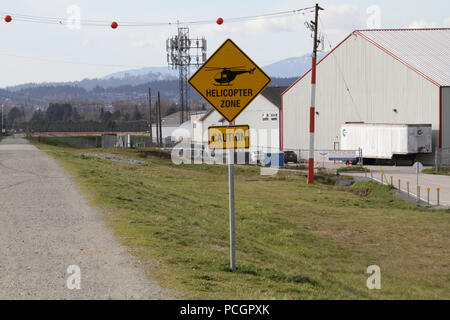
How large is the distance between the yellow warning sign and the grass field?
2.85 m

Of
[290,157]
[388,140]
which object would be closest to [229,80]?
[388,140]

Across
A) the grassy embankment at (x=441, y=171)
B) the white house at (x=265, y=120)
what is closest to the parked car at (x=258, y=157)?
the white house at (x=265, y=120)

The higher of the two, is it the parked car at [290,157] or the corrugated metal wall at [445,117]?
the corrugated metal wall at [445,117]

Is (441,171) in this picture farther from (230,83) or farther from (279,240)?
(230,83)

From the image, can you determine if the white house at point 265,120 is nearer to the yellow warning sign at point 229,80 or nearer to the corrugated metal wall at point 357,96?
the corrugated metal wall at point 357,96

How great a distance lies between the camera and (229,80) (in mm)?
9891

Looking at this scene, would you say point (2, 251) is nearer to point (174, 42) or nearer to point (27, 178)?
point (27, 178)

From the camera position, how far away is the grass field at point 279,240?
1006cm

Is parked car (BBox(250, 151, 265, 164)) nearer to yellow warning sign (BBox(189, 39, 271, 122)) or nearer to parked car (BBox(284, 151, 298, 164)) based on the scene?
parked car (BBox(284, 151, 298, 164))

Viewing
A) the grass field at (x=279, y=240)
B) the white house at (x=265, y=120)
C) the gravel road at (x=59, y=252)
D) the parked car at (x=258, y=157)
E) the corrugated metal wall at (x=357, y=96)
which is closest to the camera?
the gravel road at (x=59, y=252)

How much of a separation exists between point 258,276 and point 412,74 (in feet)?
140

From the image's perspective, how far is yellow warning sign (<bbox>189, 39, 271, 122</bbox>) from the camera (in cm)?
983

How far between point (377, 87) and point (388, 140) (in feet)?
19.0
